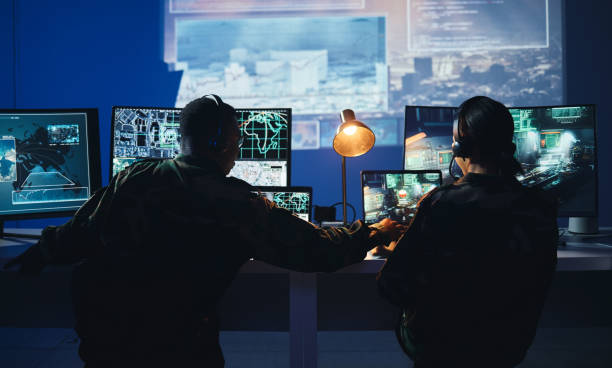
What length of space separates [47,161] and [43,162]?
0.01 metres

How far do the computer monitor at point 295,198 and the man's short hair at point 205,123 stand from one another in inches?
23.0

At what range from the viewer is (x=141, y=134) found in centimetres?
167

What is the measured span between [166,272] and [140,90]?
2.52 meters

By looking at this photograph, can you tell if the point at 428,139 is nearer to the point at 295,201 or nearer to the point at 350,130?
the point at 350,130

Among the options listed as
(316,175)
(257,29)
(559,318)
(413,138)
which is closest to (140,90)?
(257,29)

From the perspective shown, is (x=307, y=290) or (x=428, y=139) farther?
(x=428, y=139)

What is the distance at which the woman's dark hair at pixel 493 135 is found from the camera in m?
0.94

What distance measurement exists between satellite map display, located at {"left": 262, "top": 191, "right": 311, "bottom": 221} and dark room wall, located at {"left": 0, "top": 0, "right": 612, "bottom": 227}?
1449 millimetres

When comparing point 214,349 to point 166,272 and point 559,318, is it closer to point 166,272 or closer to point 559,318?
point 166,272

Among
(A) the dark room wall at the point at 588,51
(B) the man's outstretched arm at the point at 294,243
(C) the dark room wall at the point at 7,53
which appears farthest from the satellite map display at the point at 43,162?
(A) the dark room wall at the point at 588,51

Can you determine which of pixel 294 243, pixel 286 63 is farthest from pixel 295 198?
pixel 286 63

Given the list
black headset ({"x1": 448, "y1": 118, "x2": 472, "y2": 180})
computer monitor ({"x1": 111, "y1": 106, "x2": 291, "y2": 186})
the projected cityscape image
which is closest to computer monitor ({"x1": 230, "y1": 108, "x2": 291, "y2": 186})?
computer monitor ({"x1": 111, "y1": 106, "x2": 291, "y2": 186})

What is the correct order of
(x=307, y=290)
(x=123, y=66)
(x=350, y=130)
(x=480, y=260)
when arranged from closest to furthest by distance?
(x=480, y=260), (x=307, y=290), (x=350, y=130), (x=123, y=66)

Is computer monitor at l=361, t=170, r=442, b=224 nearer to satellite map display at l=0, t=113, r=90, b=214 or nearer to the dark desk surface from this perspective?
the dark desk surface
